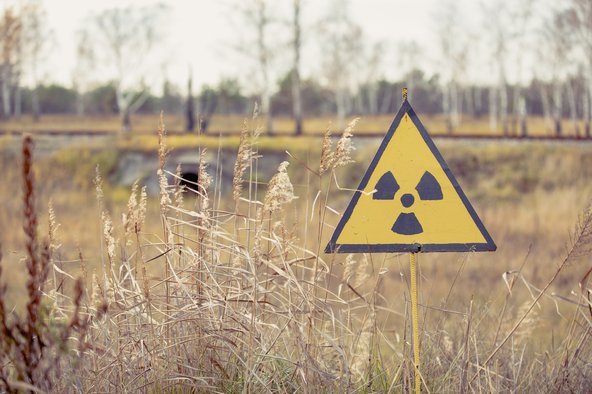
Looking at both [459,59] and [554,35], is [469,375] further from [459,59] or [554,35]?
[459,59]

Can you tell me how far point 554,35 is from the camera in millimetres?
32156

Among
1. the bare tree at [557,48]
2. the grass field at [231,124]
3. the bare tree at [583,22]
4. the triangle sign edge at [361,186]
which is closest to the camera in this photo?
the triangle sign edge at [361,186]

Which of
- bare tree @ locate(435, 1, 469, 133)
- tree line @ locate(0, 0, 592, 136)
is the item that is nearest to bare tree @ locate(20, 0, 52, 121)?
tree line @ locate(0, 0, 592, 136)

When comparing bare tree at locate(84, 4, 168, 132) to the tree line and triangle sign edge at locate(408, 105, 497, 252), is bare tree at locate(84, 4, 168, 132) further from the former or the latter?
triangle sign edge at locate(408, 105, 497, 252)

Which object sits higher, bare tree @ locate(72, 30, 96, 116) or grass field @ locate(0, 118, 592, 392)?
bare tree @ locate(72, 30, 96, 116)

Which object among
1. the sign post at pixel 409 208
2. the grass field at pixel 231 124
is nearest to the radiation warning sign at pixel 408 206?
the sign post at pixel 409 208

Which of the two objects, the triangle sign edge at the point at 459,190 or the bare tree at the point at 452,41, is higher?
the bare tree at the point at 452,41

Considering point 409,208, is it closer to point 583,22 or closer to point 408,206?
point 408,206

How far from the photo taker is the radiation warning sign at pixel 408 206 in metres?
3.87

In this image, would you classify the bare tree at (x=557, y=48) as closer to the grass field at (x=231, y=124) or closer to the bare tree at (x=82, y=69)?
the grass field at (x=231, y=124)

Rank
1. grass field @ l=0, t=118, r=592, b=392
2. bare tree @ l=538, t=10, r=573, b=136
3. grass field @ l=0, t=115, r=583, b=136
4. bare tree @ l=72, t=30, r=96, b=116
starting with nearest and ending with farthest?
grass field @ l=0, t=118, r=592, b=392
bare tree @ l=538, t=10, r=573, b=136
grass field @ l=0, t=115, r=583, b=136
bare tree @ l=72, t=30, r=96, b=116

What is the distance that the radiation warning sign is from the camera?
3.87 metres

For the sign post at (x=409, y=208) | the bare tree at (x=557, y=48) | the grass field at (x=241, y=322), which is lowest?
the grass field at (x=241, y=322)

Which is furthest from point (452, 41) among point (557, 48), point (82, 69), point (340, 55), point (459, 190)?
point (459, 190)
